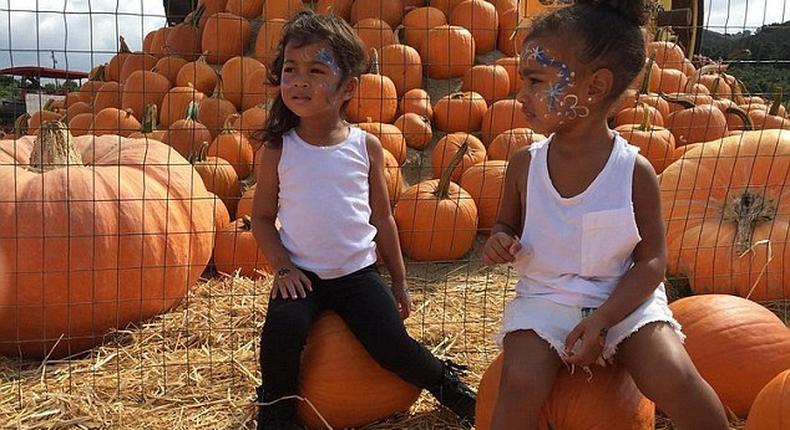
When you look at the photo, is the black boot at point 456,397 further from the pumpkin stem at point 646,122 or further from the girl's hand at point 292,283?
the pumpkin stem at point 646,122

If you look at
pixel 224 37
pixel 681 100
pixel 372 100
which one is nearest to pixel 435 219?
pixel 372 100

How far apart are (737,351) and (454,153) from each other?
107 inches

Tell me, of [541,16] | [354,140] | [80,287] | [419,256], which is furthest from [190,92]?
[541,16]

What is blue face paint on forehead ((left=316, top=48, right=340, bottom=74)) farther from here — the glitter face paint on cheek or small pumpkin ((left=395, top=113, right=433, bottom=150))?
small pumpkin ((left=395, top=113, right=433, bottom=150))

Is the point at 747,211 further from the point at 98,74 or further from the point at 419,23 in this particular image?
the point at 98,74

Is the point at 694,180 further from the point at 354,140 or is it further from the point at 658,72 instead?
the point at 658,72

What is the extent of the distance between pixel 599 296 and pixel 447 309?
6.15 feet

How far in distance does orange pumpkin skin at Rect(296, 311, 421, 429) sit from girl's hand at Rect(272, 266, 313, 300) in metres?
0.14

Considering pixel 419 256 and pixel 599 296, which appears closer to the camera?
pixel 599 296

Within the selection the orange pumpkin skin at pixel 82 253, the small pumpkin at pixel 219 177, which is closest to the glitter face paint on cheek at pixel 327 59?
the orange pumpkin skin at pixel 82 253

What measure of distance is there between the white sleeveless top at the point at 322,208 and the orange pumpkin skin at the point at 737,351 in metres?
1.13

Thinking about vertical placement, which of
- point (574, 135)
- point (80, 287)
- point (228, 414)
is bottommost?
point (228, 414)

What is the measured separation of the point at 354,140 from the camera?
2518 mm

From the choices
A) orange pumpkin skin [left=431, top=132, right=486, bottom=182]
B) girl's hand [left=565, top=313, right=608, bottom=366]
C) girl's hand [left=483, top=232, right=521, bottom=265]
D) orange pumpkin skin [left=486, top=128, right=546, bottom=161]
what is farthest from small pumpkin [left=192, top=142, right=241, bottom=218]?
girl's hand [left=565, top=313, right=608, bottom=366]
